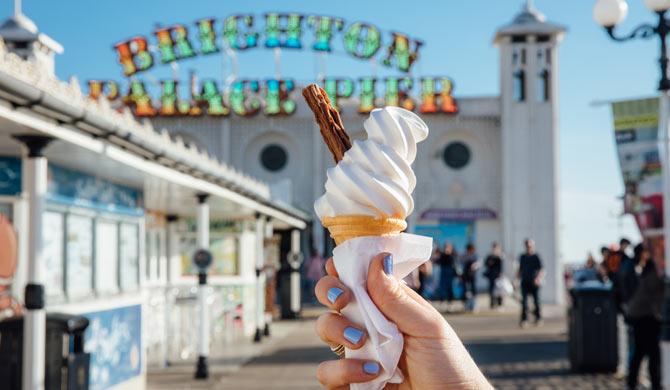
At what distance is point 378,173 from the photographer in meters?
2.44

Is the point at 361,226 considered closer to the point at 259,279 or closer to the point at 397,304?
the point at 397,304

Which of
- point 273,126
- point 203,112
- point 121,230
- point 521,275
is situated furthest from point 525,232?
point 121,230

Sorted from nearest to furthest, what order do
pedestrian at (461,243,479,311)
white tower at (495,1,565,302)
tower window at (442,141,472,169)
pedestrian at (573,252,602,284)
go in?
1. pedestrian at (573,252,602,284)
2. pedestrian at (461,243,479,311)
3. white tower at (495,1,565,302)
4. tower window at (442,141,472,169)

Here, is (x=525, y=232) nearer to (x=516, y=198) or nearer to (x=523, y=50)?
(x=516, y=198)

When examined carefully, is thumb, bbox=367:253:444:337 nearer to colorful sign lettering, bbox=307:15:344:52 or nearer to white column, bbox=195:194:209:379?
white column, bbox=195:194:209:379

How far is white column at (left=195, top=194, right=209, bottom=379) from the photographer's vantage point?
42.1ft

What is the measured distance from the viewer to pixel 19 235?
348 inches

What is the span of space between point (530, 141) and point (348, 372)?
113 ft

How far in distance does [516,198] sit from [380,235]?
112 feet

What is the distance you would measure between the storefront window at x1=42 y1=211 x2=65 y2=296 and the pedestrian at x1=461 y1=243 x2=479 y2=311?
640 inches

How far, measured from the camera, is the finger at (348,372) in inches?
89.0

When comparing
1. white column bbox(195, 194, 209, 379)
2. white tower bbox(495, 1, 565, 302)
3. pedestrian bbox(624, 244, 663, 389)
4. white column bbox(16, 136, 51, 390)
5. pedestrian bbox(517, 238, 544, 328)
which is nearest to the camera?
white column bbox(16, 136, 51, 390)

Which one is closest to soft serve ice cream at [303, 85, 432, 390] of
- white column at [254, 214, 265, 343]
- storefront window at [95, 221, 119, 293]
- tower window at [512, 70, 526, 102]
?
storefront window at [95, 221, 119, 293]

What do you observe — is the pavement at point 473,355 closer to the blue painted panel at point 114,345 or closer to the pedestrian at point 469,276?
the blue painted panel at point 114,345
